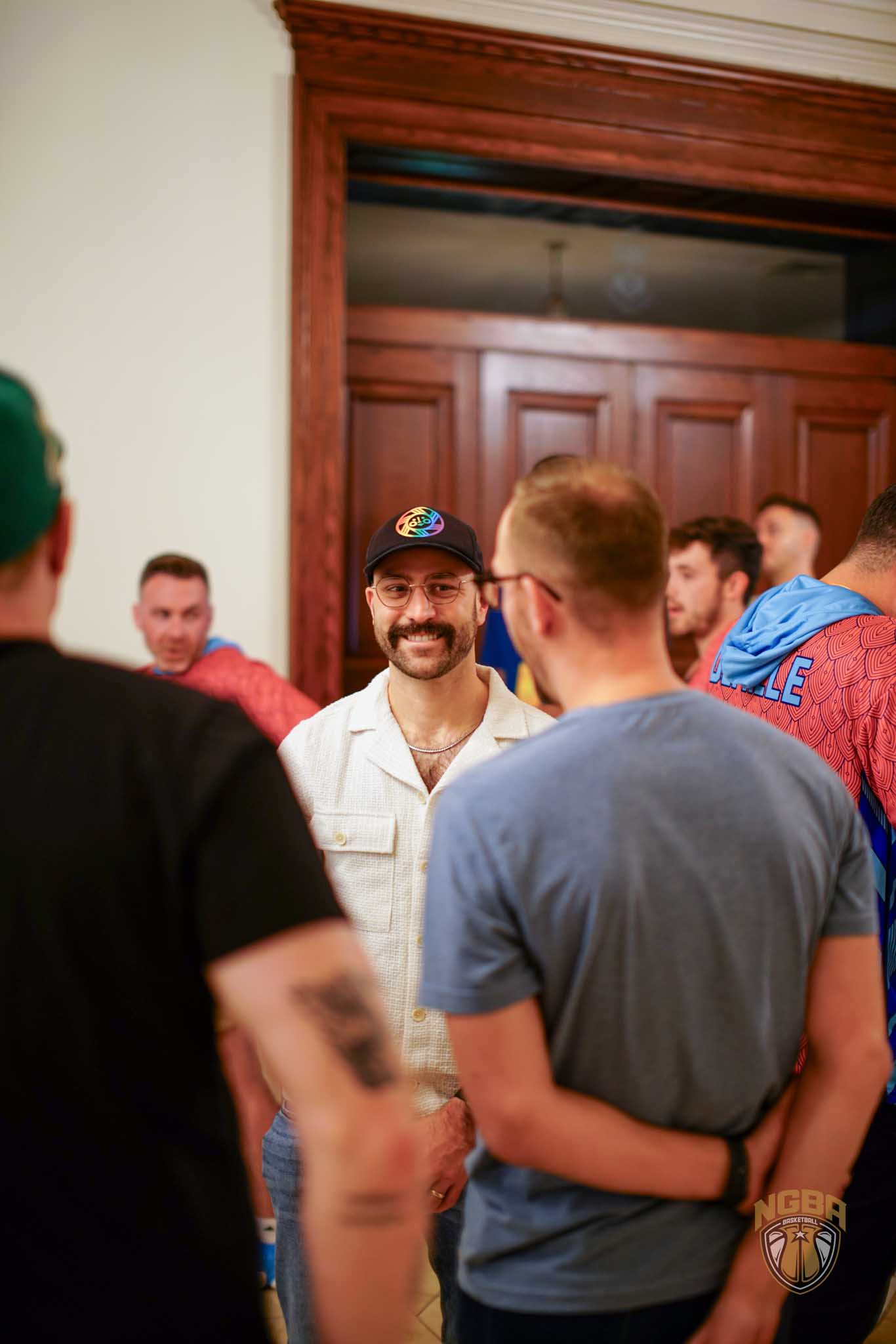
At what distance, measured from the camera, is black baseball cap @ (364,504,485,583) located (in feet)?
6.16

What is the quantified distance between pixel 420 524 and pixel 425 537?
0.04m

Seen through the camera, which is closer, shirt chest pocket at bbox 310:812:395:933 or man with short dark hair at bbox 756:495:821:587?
shirt chest pocket at bbox 310:812:395:933

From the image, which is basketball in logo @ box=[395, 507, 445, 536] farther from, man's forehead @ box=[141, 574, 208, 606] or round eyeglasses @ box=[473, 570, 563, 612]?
man's forehead @ box=[141, 574, 208, 606]

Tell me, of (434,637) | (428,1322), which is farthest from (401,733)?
(428,1322)

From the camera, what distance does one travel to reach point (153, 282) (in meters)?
3.52

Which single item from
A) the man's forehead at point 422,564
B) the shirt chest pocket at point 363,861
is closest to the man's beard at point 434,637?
the man's forehead at point 422,564

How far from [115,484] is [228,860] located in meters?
3.02

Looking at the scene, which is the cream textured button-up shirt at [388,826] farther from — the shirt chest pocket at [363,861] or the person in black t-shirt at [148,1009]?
the person in black t-shirt at [148,1009]

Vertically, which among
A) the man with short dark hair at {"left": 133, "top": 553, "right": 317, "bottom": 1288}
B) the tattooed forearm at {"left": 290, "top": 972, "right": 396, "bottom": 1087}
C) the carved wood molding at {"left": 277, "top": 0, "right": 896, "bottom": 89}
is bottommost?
the tattooed forearm at {"left": 290, "top": 972, "right": 396, "bottom": 1087}

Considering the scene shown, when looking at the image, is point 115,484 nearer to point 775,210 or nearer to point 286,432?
point 286,432

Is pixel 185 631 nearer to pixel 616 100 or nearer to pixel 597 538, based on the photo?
pixel 597 538

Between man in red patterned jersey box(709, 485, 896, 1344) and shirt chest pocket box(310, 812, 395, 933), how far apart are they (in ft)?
2.38

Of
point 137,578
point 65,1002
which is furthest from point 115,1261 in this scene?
point 137,578

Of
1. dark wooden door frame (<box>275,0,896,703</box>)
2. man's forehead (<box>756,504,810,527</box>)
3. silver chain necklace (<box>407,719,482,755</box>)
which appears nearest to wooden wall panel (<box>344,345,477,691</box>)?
dark wooden door frame (<box>275,0,896,703</box>)
